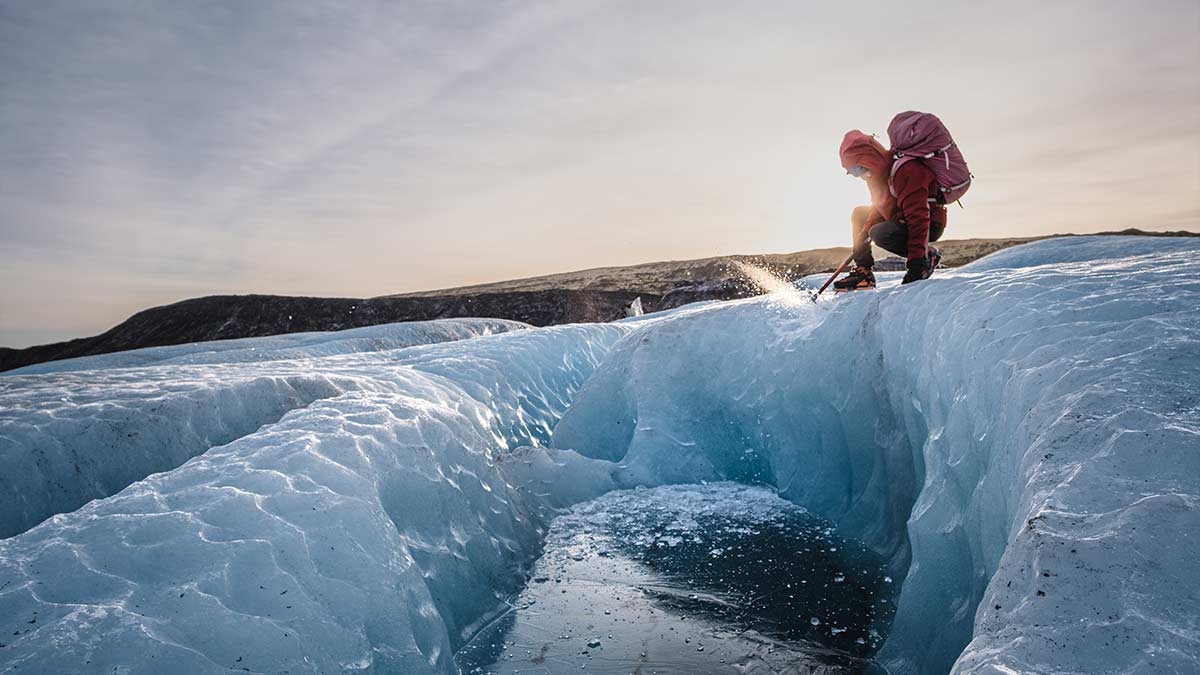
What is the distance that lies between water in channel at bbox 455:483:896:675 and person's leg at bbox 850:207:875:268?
9.46ft

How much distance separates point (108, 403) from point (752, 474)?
23.1ft

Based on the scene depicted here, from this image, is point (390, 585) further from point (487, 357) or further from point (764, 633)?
point (487, 357)

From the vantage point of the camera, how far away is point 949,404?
3.97 m

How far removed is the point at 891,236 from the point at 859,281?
3.89ft

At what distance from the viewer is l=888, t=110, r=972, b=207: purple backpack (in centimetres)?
525

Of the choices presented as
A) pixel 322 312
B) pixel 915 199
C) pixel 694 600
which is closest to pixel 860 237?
pixel 915 199

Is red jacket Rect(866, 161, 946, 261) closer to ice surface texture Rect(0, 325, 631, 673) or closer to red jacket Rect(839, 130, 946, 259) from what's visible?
red jacket Rect(839, 130, 946, 259)

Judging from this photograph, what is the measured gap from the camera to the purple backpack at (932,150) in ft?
17.2

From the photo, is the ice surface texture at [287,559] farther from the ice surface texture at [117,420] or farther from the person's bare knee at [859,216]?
the person's bare knee at [859,216]

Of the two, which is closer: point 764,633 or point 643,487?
point 764,633

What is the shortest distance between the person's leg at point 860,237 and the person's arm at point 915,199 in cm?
79

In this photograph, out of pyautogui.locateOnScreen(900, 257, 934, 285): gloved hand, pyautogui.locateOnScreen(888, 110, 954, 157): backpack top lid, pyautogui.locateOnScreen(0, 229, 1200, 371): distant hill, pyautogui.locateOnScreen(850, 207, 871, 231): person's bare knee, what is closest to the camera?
pyautogui.locateOnScreen(888, 110, 954, 157): backpack top lid

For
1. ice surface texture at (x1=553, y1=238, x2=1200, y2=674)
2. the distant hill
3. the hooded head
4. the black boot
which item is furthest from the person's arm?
the distant hill

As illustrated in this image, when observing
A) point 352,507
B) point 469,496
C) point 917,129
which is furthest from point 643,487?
point 917,129
